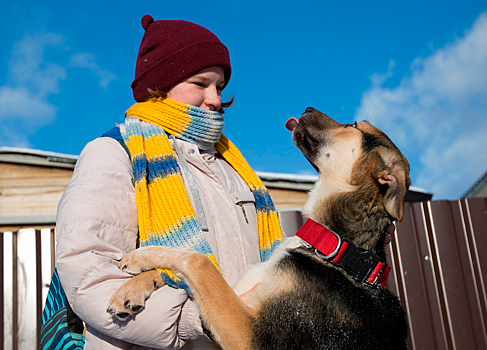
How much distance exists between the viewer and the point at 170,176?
2.05 meters

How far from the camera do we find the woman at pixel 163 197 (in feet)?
4.90

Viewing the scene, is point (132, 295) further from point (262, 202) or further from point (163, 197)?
point (262, 202)

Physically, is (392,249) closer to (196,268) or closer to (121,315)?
(196,268)

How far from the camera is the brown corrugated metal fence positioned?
17.9 feet

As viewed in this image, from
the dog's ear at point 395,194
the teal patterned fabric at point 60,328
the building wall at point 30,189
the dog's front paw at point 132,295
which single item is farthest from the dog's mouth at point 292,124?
the building wall at point 30,189

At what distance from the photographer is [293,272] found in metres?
1.96

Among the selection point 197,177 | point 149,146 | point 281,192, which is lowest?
point 197,177

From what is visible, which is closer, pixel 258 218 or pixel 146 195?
pixel 146 195

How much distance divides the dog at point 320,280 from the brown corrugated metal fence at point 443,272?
12.6ft

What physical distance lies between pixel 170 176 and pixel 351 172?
1.37 meters

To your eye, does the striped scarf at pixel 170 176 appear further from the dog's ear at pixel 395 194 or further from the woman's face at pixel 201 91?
the dog's ear at pixel 395 194

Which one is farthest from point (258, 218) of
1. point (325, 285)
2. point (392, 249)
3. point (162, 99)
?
point (392, 249)

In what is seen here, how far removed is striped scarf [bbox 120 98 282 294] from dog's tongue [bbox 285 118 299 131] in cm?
49

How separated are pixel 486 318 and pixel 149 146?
20.6 feet
